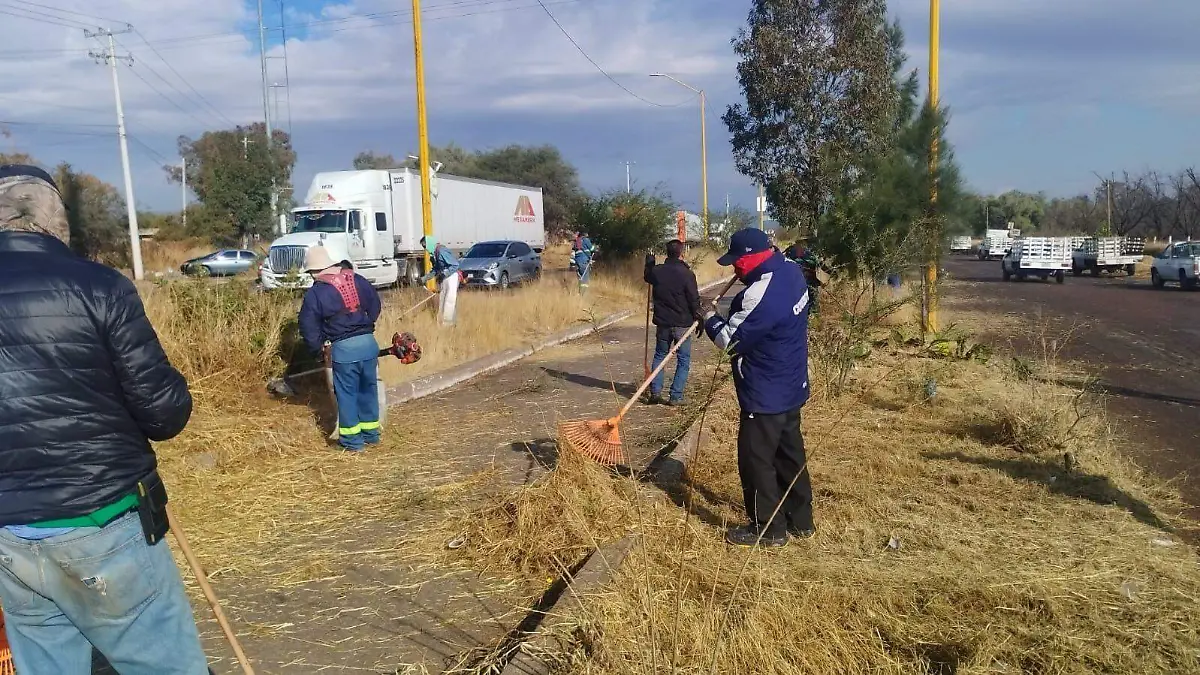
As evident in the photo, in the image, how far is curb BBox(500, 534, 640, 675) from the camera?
3561 millimetres

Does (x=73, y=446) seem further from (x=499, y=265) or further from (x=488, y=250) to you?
(x=488, y=250)

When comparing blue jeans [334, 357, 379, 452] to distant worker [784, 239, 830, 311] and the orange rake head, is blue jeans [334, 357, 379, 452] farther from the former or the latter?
distant worker [784, 239, 830, 311]

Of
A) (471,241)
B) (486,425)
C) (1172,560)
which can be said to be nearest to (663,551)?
(1172,560)

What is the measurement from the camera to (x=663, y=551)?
4430 millimetres

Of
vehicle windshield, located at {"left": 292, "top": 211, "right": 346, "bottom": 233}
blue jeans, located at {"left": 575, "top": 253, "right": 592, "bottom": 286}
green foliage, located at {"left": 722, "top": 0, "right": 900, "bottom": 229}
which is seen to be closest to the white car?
green foliage, located at {"left": 722, "top": 0, "right": 900, "bottom": 229}

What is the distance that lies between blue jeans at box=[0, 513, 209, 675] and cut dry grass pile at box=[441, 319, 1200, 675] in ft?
4.99

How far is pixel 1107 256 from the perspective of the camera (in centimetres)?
3744

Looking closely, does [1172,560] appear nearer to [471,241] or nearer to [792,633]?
[792,633]

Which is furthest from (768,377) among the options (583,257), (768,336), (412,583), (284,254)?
(284,254)

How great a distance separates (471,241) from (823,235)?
24.8m

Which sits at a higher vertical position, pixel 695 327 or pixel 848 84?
pixel 848 84

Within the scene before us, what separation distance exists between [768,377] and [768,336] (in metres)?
0.24

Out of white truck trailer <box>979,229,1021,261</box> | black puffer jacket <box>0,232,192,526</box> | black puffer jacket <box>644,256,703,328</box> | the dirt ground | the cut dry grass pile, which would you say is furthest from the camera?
white truck trailer <box>979,229,1021,261</box>

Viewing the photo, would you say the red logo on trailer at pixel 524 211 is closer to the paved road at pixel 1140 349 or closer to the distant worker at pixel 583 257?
the distant worker at pixel 583 257
